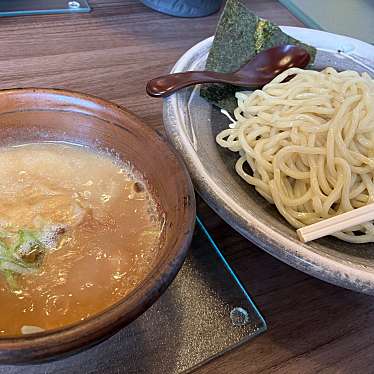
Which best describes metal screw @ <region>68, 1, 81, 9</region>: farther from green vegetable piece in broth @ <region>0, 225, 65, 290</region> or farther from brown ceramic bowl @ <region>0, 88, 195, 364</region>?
green vegetable piece in broth @ <region>0, 225, 65, 290</region>

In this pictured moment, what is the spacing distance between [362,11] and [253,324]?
2227 mm

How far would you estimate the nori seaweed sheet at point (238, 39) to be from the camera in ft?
4.77

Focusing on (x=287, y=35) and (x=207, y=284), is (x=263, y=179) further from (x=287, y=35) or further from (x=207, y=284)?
(x=287, y=35)

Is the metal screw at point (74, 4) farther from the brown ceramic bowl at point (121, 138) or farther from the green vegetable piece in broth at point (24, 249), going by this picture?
the green vegetable piece in broth at point (24, 249)

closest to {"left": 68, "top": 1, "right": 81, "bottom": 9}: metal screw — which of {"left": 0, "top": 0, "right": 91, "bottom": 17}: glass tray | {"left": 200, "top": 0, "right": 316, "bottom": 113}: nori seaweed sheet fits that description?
{"left": 0, "top": 0, "right": 91, "bottom": 17}: glass tray

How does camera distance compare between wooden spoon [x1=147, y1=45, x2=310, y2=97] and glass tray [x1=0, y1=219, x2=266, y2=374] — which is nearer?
glass tray [x1=0, y1=219, x2=266, y2=374]

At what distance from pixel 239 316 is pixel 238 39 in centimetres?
94

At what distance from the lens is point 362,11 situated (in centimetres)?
256

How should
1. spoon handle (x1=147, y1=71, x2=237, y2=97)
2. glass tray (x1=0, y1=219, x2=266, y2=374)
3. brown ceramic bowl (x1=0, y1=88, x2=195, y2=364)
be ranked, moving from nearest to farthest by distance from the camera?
brown ceramic bowl (x1=0, y1=88, x2=195, y2=364) < glass tray (x1=0, y1=219, x2=266, y2=374) < spoon handle (x1=147, y1=71, x2=237, y2=97)

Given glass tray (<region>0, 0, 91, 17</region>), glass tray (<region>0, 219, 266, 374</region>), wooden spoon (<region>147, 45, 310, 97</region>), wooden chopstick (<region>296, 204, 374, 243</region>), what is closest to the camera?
glass tray (<region>0, 219, 266, 374</region>)

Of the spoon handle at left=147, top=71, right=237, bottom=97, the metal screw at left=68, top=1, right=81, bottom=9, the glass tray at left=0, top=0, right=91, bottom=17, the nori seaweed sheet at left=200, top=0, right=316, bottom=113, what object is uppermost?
the nori seaweed sheet at left=200, top=0, right=316, bottom=113

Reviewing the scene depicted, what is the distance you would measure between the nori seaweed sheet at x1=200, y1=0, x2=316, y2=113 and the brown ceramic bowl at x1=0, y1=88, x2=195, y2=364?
0.55 m

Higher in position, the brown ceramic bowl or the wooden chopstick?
the brown ceramic bowl

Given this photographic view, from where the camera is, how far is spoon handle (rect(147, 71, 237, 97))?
47.6 inches
